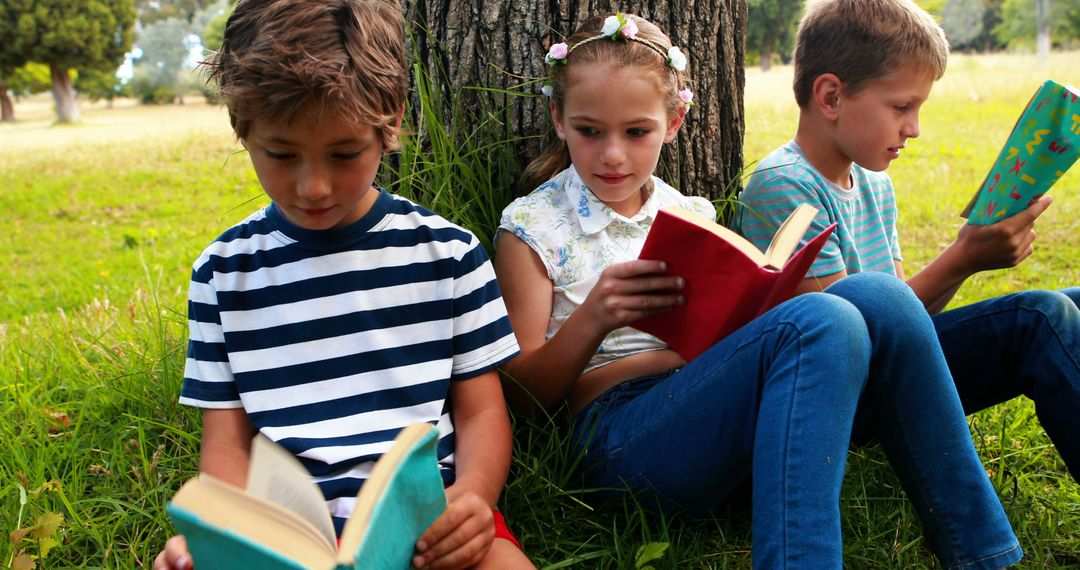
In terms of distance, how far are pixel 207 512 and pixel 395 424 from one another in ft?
2.26

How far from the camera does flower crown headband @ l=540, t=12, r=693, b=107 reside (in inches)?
79.6

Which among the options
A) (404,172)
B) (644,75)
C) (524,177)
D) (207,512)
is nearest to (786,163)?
(644,75)

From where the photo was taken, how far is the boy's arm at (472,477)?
1.46 meters

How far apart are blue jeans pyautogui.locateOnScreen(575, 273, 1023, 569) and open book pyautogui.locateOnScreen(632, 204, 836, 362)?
7 cm

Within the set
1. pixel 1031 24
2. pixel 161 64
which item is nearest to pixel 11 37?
pixel 161 64

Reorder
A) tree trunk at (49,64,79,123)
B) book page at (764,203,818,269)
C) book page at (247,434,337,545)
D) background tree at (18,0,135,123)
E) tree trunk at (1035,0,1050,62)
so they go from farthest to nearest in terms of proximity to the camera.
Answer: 1. tree trunk at (1035,0,1050,62)
2. tree trunk at (49,64,79,123)
3. background tree at (18,0,135,123)
4. book page at (764,203,818,269)
5. book page at (247,434,337,545)

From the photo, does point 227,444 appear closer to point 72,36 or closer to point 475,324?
point 475,324

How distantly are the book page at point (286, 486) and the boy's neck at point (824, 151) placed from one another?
164 cm

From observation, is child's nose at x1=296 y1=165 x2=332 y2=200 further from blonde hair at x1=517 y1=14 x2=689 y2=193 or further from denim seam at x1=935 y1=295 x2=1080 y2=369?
denim seam at x1=935 y1=295 x2=1080 y2=369

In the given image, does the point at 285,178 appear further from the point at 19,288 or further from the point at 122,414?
the point at 19,288

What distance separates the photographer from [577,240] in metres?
2.10

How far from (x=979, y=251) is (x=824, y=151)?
48 cm

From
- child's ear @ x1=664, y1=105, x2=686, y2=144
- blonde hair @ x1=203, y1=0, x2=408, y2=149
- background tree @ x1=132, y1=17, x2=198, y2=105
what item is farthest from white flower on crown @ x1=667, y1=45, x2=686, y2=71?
background tree @ x1=132, y1=17, x2=198, y2=105

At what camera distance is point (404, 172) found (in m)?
2.37
